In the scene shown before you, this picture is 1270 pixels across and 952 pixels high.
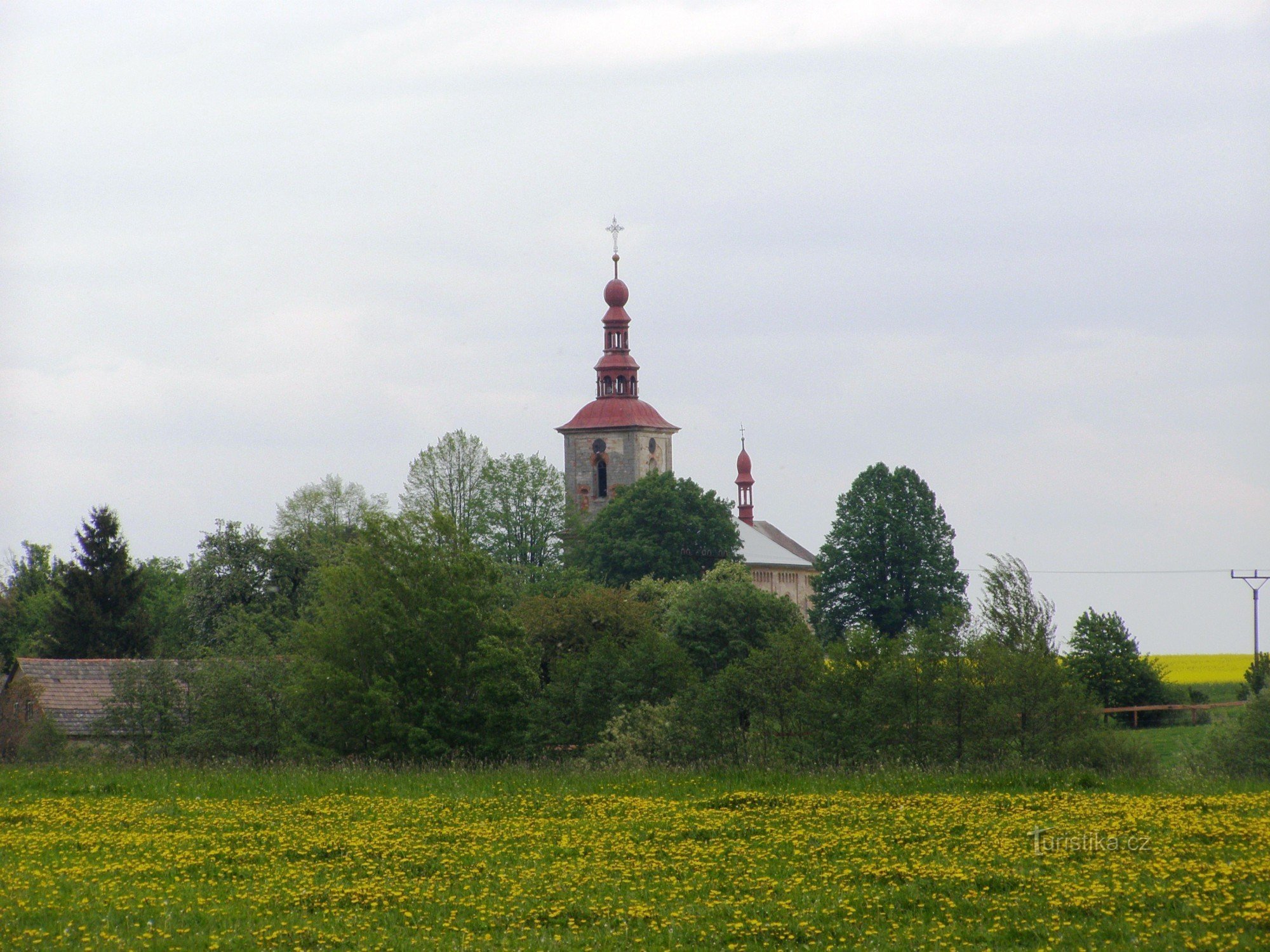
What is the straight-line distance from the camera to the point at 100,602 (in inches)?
2645

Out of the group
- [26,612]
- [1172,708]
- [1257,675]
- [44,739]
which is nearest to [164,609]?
[26,612]

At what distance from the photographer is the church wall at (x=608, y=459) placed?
10606 cm

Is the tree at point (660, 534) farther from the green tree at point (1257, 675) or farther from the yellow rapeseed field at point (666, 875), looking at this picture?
the yellow rapeseed field at point (666, 875)

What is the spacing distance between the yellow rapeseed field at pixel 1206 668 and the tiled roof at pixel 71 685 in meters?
44.5

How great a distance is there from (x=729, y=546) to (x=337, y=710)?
51.3 m

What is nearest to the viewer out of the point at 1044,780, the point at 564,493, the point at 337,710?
the point at 1044,780

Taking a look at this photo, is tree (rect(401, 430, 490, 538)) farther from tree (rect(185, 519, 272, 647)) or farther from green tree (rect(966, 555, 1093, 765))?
green tree (rect(966, 555, 1093, 765))

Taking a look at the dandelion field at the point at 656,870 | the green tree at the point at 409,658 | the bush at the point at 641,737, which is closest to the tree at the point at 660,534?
the green tree at the point at 409,658

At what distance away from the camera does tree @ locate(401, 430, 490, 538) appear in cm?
9450

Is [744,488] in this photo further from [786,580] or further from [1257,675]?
[1257,675]

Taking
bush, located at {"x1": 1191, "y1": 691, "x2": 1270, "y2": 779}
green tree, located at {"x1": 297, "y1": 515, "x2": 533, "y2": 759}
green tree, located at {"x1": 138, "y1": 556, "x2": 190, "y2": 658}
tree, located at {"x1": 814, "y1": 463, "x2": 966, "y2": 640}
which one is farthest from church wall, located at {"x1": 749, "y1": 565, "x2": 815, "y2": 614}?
bush, located at {"x1": 1191, "y1": 691, "x2": 1270, "y2": 779}

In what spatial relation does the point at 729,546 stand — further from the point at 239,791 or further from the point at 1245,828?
the point at 1245,828

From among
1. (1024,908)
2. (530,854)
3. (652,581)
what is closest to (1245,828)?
(1024,908)

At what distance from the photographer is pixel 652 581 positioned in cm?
7175
